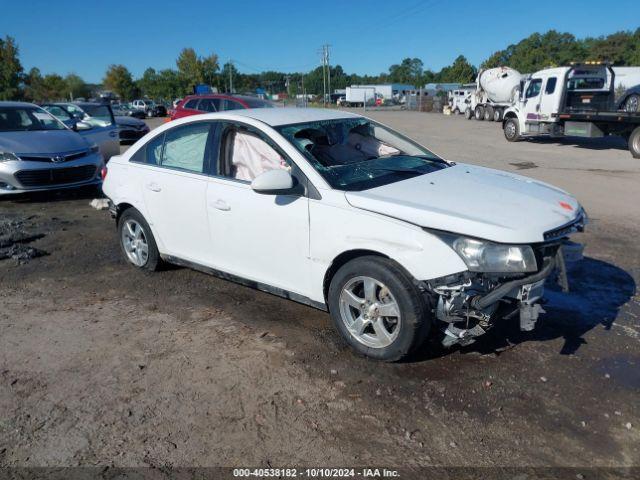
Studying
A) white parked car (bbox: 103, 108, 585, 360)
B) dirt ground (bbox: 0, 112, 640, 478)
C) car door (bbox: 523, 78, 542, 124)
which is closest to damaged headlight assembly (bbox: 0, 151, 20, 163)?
dirt ground (bbox: 0, 112, 640, 478)

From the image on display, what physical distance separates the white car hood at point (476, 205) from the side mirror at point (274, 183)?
1.54 ft

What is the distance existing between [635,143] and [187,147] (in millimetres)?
14601

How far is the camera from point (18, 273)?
5.67 meters

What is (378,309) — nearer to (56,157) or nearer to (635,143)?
(56,157)

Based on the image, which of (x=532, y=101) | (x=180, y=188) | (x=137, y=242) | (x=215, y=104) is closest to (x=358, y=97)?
(x=532, y=101)

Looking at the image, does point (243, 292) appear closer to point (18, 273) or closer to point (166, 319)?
point (166, 319)

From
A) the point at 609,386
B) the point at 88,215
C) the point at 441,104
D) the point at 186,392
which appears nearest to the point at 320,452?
the point at 186,392

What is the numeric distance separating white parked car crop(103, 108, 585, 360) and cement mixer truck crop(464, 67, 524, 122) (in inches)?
1014

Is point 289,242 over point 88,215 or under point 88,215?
over

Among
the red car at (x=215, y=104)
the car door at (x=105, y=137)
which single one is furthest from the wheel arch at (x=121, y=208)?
the red car at (x=215, y=104)

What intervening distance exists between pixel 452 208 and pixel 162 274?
3319mm

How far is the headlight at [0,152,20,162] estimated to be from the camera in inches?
336

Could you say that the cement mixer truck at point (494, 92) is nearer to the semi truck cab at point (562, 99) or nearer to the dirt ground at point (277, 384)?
the semi truck cab at point (562, 99)

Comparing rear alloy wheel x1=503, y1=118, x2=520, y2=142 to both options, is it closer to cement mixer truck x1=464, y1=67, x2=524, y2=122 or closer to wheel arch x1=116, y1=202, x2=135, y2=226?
cement mixer truck x1=464, y1=67, x2=524, y2=122
